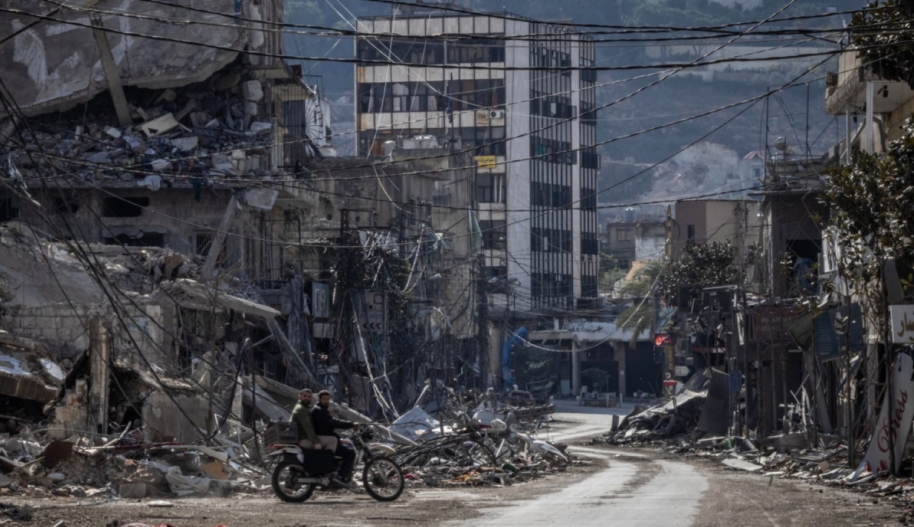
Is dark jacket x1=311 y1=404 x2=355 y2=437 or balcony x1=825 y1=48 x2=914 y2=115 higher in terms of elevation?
balcony x1=825 y1=48 x2=914 y2=115

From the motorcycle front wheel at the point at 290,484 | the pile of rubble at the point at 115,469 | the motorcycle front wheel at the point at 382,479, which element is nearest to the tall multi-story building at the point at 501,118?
the pile of rubble at the point at 115,469

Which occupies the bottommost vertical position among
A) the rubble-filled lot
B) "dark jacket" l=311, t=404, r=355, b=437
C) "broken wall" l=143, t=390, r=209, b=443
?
the rubble-filled lot

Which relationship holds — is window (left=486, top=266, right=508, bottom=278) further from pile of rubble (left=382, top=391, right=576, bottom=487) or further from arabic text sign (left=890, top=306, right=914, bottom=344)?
arabic text sign (left=890, top=306, right=914, bottom=344)

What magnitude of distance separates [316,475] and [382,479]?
95 cm

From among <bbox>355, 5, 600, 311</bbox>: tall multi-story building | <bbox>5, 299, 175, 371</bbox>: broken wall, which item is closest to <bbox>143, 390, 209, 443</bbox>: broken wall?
<bbox>5, 299, 175, 371</bbox>: broken wall

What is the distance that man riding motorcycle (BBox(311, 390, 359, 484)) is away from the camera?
55.3ft

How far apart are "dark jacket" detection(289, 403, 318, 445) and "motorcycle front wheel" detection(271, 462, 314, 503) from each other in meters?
0.40

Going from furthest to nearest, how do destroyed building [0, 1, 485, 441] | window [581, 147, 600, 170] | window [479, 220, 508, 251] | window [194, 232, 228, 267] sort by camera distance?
window [581, 147, 600, 170] < window [479, 220, 508, 251] < window [194, 232, 228, 267] < destroyed building [0, 1, 485, 441]

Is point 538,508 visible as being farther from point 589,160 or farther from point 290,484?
point 589,160

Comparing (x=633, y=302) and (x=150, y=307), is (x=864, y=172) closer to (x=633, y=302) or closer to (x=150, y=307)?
(x=150, y=307)

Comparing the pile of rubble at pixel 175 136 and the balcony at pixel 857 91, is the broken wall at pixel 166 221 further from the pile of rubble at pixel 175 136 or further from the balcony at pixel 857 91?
the balcony at pixel 857 91

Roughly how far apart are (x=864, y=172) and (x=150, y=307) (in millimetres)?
15496

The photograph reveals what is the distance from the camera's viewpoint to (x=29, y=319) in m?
26.0

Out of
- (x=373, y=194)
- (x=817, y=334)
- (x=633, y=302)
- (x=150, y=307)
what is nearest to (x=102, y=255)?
(x=150, y=307)
